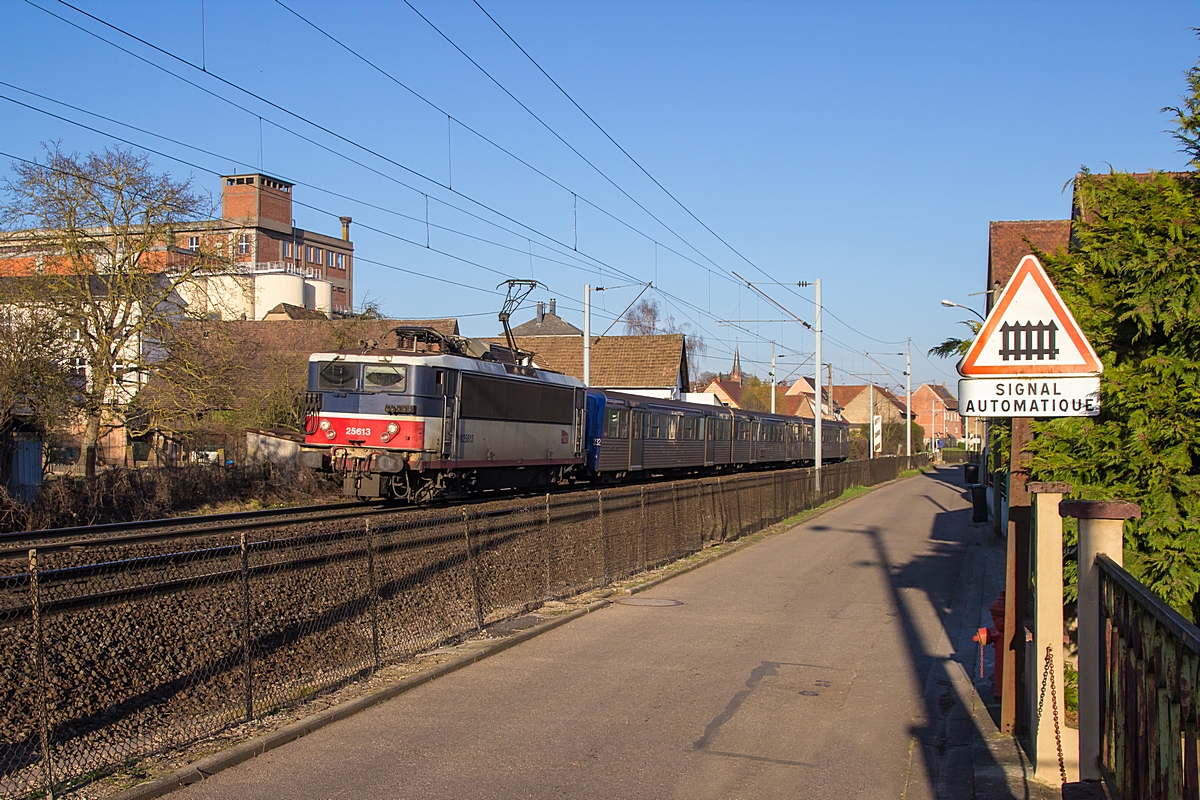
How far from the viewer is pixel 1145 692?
3965mm

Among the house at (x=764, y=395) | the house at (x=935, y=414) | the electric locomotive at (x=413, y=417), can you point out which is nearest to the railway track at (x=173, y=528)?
the electric locomotive at (x=413, y=417)

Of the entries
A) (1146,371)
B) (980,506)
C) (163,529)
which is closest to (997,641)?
(1146,371)

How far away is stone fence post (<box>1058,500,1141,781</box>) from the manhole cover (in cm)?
739

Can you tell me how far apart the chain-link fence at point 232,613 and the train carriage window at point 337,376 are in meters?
6.41

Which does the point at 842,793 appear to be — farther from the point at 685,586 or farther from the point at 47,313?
the point at 47,313

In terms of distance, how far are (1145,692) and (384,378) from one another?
56.2 feet

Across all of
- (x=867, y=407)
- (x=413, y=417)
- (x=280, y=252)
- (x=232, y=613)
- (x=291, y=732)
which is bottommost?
(x=291, y=732)

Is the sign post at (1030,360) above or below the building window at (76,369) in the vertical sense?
below

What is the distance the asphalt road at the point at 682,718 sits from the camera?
6117 millimetres

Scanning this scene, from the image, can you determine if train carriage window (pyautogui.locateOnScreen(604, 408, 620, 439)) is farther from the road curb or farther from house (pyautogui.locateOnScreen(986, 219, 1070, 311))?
the road curb

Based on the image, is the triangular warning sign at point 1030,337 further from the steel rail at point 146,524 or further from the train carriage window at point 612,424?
the train carriage window at point 612,424

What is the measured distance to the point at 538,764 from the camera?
6402 mm

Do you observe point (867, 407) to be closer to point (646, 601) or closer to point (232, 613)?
point (646, 601)

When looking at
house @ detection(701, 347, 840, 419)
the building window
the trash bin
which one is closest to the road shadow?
the trash bin
